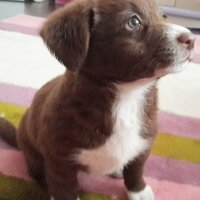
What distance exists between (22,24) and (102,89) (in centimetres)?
173

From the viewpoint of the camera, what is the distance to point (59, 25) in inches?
35.6

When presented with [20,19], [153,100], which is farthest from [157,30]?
[20,19]

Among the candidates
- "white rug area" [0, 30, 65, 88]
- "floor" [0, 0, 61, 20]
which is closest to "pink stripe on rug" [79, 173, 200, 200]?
"white rug area" [0, 30, 65, 88]

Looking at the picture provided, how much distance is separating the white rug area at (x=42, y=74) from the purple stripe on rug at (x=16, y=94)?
0.16 feet

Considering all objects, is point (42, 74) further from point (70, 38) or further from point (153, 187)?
point (70, 38)

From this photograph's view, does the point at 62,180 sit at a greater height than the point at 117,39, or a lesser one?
lesser

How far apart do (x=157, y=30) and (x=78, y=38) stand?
168mm

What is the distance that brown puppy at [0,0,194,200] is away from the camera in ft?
2.97

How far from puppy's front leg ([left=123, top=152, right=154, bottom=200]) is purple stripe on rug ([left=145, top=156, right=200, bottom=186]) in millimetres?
107

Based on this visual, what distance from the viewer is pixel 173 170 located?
1.41 m

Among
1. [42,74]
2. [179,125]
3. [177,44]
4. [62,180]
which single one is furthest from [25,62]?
[177,44]

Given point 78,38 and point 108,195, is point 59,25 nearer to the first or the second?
point 78,38

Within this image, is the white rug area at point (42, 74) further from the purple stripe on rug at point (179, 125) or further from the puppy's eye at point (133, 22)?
the puppy's eye at point (133, 22)

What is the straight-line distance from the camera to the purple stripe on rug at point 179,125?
1598 millimetres
